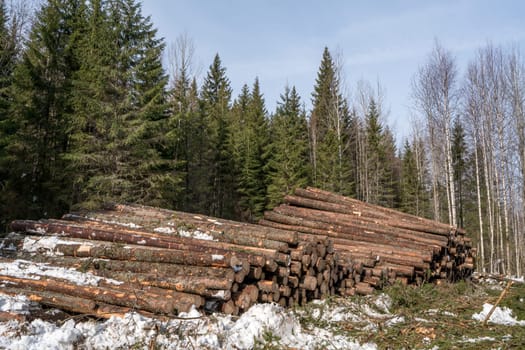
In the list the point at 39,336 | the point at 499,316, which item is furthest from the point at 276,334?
the point at 499,316

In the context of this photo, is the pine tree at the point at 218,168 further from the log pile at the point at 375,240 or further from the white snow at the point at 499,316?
the white snow at the point at 499,316

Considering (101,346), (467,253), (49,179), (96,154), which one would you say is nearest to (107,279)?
(101,346)

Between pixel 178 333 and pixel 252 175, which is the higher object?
pixel 252 175

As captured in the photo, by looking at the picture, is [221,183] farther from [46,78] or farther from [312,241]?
[312,241]

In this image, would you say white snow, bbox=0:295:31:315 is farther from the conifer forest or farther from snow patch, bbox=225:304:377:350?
the conifer forest

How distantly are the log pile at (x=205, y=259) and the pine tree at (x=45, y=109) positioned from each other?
1084cm

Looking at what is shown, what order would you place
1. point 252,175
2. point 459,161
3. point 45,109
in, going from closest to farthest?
point 45,109, point 252,175, point 459,161

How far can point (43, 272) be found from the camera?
17.9 ft

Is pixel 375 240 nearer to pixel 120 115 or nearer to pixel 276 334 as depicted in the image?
pixel 276 334

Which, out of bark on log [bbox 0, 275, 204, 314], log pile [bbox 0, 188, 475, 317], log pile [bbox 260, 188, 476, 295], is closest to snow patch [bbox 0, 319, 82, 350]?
log pile [bbox 0, 188, 475, 317]

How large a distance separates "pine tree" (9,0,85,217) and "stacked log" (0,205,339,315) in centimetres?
1109

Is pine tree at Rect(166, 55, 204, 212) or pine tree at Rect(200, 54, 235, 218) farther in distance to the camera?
pine tree at Rect(200, 54, 235, 218)

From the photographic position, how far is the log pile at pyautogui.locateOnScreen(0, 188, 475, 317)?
4.94 m

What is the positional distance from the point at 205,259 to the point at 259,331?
151 cm
